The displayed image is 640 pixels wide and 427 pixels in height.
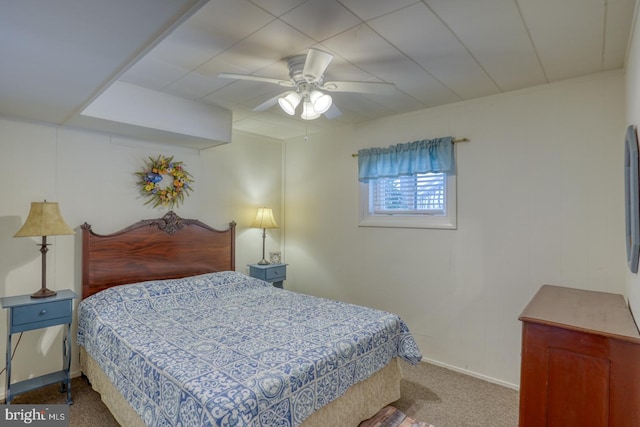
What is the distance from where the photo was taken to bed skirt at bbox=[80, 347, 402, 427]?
6.12 ft

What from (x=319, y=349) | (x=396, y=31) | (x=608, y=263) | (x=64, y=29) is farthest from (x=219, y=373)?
(x=608, y=263)

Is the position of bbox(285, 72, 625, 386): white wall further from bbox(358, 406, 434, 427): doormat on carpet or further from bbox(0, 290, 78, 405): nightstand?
bbox(0, 290, 78, 405): nightstand

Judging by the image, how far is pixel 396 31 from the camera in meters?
1.87

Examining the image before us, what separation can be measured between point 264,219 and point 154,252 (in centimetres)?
126

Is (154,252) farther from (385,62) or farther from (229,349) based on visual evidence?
(385,62)

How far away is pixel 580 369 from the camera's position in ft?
5.06

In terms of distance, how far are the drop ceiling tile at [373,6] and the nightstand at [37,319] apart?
2727 millimetres

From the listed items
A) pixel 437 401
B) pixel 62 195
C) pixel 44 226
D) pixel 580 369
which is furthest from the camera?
pixel 62 195

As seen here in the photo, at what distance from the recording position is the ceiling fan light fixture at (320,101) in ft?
6.99

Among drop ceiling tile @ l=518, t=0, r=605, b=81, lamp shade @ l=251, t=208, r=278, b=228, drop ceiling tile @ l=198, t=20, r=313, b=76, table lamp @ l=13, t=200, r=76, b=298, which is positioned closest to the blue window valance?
drop ceiling tile @ l=518, t=0, r=605, b=81

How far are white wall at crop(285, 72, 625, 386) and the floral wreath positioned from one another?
171 centimetres

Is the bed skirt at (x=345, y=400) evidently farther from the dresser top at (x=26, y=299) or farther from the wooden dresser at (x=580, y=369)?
the wooden dresser at (x=580, y=369)

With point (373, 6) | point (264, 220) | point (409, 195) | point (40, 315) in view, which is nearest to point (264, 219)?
point (264, 220)

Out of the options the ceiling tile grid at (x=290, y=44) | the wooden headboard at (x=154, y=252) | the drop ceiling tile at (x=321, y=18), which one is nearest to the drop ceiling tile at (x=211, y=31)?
the ceiling tile grid at (x=290, y=44)
